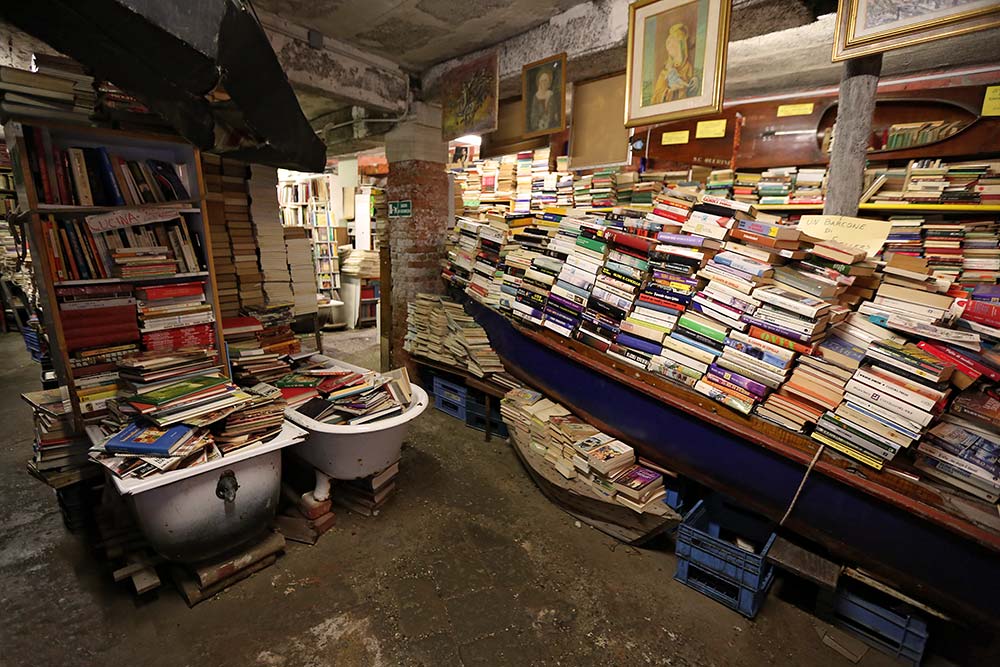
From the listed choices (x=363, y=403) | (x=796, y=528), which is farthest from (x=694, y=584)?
(x=363, y=403)

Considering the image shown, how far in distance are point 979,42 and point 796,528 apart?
4484 mm

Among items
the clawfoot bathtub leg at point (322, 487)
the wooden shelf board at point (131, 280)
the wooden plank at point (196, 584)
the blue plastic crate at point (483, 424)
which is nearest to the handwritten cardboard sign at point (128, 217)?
the wooden shelf board at point (131, 280)

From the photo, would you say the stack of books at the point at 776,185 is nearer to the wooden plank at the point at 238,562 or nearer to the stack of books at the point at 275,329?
the stack of books at the point at 275,329

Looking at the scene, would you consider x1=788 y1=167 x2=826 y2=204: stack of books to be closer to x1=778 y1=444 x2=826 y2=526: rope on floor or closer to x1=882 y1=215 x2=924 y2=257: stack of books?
x1=882 y1=215 x2=924 y2=257: stack of books

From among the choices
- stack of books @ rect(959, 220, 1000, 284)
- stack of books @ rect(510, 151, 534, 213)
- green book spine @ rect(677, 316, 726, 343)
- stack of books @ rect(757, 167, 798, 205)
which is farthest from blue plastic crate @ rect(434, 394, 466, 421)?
stack of books @ rect(959, 220, 1000, 284)

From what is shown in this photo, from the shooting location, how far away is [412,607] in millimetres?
2271

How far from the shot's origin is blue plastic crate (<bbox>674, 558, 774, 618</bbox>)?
222cm

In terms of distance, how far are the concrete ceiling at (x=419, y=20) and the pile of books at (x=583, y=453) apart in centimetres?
298

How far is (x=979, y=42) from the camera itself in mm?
3701

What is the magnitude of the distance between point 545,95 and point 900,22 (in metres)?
2.25

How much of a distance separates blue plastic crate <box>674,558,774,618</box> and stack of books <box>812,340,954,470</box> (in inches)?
31.1

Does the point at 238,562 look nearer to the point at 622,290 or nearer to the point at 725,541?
the point at 725,541

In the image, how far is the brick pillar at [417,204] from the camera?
4.79m

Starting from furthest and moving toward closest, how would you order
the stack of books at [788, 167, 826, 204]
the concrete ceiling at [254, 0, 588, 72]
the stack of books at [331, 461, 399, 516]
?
the stack of books at [788, 167, 826, 204]
the concrete ceiling at [254, 0, 588, 72]
the stack of books at [331, 461, 399, 516]
